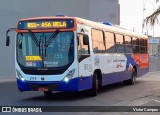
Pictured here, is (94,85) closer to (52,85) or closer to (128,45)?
(52,85)

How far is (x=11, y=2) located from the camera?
107 feet

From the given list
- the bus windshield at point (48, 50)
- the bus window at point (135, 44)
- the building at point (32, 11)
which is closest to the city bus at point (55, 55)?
the bus windshield at point (48, 50)

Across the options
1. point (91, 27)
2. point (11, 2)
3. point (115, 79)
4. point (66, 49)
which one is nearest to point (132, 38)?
point (115, 79)

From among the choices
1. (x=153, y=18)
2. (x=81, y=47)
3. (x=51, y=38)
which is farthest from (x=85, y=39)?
(x=153, y=18)

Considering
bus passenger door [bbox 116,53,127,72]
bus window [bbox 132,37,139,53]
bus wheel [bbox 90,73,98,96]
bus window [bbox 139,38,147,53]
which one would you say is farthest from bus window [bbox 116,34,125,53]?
bus window [bbox 139,38,147,53]

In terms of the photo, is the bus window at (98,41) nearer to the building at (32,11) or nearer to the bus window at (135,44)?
the bus window at (135,44)

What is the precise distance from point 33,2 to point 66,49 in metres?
19.2

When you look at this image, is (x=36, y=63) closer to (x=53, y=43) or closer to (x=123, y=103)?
(x=53, y=43)

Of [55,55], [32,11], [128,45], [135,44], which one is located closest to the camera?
[55,55]

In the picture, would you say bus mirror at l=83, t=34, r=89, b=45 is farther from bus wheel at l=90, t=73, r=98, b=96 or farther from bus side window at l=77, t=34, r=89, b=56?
bus wheel at l=90, t=73, r=98, b=96

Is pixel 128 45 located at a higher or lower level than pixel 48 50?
higher

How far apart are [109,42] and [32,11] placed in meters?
15.4

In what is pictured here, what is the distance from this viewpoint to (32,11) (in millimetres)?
34250

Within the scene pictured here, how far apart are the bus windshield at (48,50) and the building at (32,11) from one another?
16280mm
